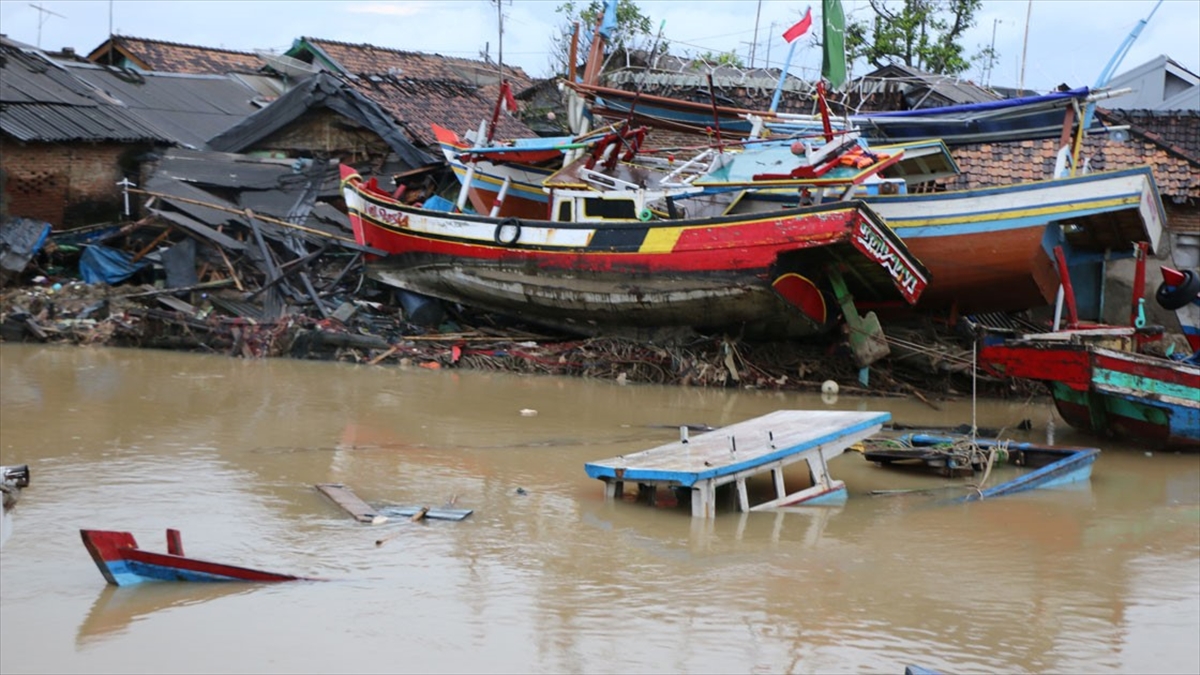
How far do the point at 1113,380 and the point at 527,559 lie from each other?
254 inches

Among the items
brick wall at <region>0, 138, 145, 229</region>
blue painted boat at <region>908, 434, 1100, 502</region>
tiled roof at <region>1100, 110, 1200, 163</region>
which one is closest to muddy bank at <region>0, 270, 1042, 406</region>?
brick wall at <region>0, 138, 145, 229</region>

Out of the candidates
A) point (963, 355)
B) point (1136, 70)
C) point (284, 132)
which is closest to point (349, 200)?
point (284, 132)

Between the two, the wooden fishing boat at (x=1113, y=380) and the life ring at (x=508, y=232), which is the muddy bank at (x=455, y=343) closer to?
the life ring at (x=508, y=232)

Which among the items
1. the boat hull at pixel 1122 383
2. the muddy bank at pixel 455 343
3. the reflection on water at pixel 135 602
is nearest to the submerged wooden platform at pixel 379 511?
the reflection on water at pixel 135 602

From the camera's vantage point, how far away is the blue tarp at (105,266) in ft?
59.2

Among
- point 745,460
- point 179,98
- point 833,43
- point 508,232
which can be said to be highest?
point 179,98

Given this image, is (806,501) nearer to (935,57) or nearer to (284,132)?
(284,132)

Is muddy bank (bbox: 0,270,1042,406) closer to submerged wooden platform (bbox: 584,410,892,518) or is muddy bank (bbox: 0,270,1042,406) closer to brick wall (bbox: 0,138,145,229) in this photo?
brick wall (bbox: 0,138,145,229)

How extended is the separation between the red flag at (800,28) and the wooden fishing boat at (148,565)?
413 inches

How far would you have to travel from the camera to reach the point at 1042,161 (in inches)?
719

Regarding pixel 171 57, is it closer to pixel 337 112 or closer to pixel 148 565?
pixel 337 112

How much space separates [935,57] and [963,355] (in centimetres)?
1564

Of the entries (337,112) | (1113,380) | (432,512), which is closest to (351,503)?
(432,512)

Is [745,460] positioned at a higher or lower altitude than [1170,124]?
lower
